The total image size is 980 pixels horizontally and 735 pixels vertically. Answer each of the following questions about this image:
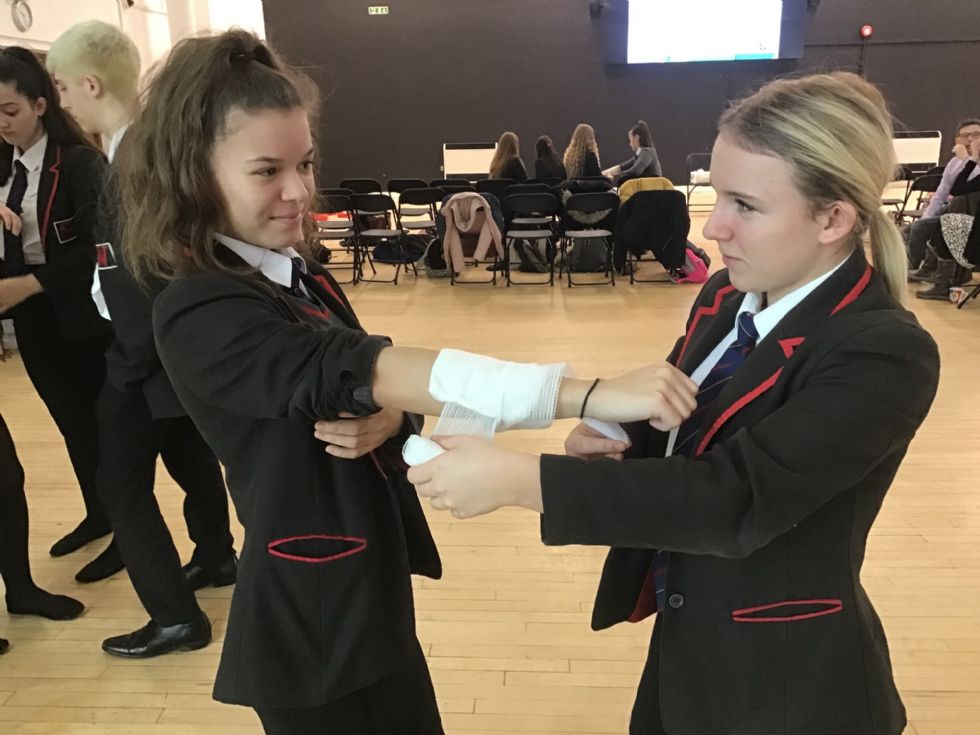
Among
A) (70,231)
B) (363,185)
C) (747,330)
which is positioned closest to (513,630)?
(747,330)

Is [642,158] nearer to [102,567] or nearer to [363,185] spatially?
[363,185]

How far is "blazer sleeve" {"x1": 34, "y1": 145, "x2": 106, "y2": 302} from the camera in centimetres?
235

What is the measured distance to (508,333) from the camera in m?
5.62

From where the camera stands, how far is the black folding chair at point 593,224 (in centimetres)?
728

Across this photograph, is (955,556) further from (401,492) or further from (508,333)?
(508,333)

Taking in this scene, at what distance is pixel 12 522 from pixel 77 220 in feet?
3.34

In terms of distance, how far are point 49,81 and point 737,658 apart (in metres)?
2.52

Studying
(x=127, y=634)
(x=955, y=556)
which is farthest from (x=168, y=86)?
(x=955, y=556)

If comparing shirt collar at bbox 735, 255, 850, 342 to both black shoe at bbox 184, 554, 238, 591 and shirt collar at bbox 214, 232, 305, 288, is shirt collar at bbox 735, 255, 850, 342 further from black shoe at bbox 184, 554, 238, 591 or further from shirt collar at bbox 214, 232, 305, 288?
black shoe at bbox 184, 554, 238, 591

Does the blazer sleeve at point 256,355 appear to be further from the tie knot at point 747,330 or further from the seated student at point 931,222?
the seated student at point 931,222

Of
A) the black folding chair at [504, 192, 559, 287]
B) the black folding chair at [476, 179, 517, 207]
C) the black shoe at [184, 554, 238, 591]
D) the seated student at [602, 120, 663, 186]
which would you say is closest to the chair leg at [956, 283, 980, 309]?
the black folding chair at [504, 192, 559, 287]

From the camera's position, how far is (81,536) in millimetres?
2961

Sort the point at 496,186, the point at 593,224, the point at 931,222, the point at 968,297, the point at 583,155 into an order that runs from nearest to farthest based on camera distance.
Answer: the point at 968,297
the point at 931,222
the point at 593,224
the point at 496,186
the point at 583,155

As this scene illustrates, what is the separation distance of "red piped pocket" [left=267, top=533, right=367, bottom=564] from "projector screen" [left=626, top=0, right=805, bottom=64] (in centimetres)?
1260
